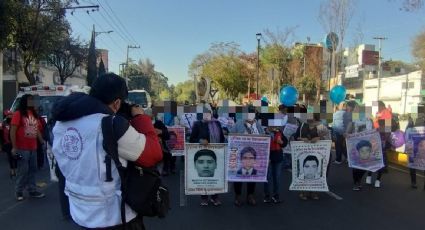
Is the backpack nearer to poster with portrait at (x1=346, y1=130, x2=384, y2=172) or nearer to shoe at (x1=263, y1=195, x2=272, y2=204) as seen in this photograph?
shoe at (x1=263, y1=195, x2=272, y2=204)

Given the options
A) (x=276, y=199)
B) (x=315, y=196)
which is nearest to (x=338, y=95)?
(x=315, y=196)

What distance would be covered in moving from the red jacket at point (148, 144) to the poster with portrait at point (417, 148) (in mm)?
8815

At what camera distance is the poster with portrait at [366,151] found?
10164mm

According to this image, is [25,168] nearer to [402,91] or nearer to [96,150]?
[96,150]

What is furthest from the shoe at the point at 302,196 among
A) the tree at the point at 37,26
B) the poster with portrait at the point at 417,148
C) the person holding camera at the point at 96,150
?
the tree at the point at 37,26

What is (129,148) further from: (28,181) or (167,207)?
(28,181)

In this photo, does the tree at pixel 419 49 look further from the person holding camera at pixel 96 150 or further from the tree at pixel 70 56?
the person holding camera at pixel 96 150

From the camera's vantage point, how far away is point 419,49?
48531 millimetres

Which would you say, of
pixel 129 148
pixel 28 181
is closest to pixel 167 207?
pixel 129 148

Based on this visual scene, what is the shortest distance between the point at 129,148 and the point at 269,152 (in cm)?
618

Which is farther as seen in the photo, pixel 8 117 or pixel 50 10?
pixel 50 10

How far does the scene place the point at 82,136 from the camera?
284 cm

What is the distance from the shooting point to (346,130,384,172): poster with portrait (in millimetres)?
10164

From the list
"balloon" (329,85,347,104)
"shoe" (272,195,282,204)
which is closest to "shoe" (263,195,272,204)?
"shoe" (272,195,282,204)
